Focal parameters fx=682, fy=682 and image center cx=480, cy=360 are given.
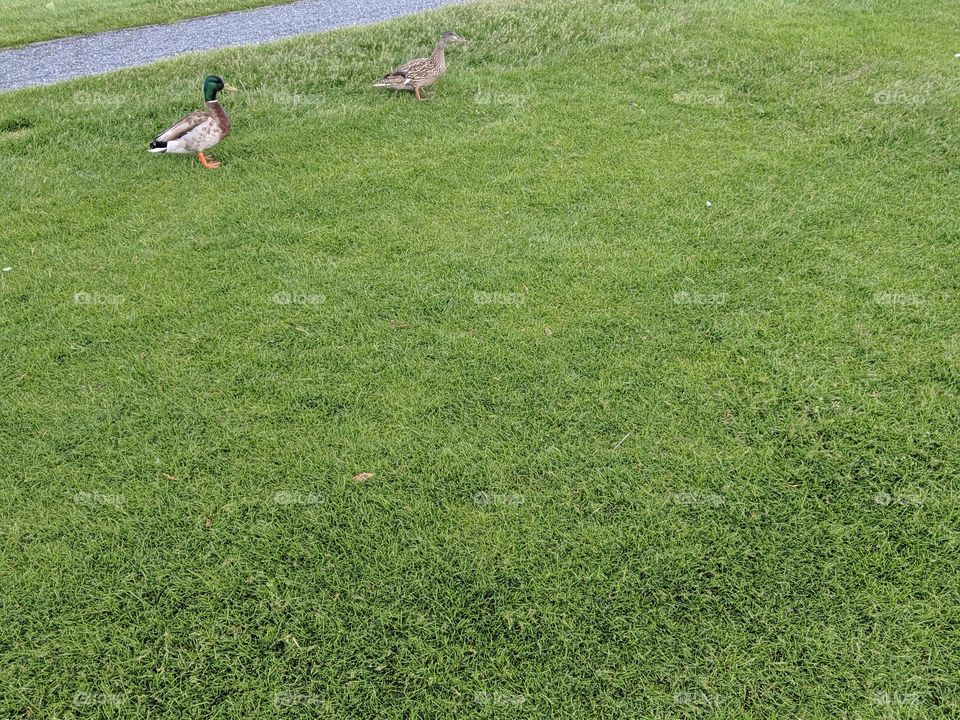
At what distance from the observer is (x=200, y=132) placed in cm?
681

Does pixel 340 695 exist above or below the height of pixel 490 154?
below

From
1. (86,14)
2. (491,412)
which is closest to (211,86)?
(491,412)

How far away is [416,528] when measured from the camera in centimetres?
360

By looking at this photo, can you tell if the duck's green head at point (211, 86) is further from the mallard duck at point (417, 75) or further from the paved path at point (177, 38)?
the paved path at point (177, 38)

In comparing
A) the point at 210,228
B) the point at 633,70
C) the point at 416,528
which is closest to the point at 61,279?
the point at 210,228

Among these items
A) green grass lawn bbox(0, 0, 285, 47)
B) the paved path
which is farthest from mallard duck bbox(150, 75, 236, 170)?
green grass lawn bbox(0, 0, 285, 47)

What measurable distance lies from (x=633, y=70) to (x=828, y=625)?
7.16m

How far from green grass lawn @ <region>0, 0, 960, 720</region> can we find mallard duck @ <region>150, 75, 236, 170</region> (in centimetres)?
20

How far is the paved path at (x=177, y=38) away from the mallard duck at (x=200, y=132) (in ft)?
11.3

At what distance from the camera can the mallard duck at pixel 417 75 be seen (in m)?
7.93

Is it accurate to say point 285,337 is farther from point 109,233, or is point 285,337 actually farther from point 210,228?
point 109,233

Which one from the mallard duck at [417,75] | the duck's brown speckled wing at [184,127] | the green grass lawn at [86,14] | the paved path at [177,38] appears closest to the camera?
the duck's brown speckled wing at [184,127]

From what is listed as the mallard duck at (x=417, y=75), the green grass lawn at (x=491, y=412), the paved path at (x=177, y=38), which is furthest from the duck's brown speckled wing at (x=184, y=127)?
the paved path at (x=177, y=38)

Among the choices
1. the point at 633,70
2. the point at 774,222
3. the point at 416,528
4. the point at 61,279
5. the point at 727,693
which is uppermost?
the point at 633,70
